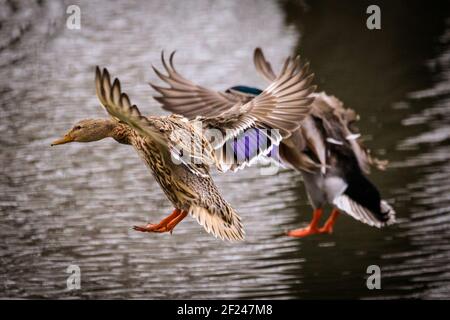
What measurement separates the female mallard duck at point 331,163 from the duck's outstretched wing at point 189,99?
1.04ft

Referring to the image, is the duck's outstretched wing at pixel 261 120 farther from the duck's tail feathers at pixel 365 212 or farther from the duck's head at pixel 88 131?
the duck's tail feathers at pixel 365 212

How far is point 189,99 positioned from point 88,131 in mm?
1011

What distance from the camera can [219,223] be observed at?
2.68 meters

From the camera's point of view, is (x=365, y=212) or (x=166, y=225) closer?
(x=166, y=225)

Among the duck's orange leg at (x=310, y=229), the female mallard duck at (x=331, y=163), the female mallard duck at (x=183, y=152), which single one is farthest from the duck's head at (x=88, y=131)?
the duck's orange leg at (x=310, y=229)

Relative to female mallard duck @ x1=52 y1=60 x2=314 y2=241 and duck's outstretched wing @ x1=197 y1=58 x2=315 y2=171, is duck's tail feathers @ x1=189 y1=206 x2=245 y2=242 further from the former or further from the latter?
Result: duck's outstretched wing @ x1=197 y1=58 x2=315 y2=171

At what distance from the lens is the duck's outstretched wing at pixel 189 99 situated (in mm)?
3547

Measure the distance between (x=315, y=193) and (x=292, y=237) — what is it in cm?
21

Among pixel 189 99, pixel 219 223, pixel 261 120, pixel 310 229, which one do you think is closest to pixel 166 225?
pixel 219 223

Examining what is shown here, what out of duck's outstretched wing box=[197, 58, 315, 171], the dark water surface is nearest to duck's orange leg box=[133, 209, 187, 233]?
duck's outstretched wing box=[197, 58, 315, 171]

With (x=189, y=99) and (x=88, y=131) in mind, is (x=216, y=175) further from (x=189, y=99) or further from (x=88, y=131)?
(x=88, y=131)

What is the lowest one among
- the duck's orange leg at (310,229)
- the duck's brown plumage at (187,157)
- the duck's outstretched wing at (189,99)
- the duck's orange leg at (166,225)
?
the duck's orange leg at (310,229)

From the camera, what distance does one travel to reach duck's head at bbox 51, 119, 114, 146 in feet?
8.58

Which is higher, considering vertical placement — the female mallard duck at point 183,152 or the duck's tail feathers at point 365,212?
the female mallard duck at point 183,152
